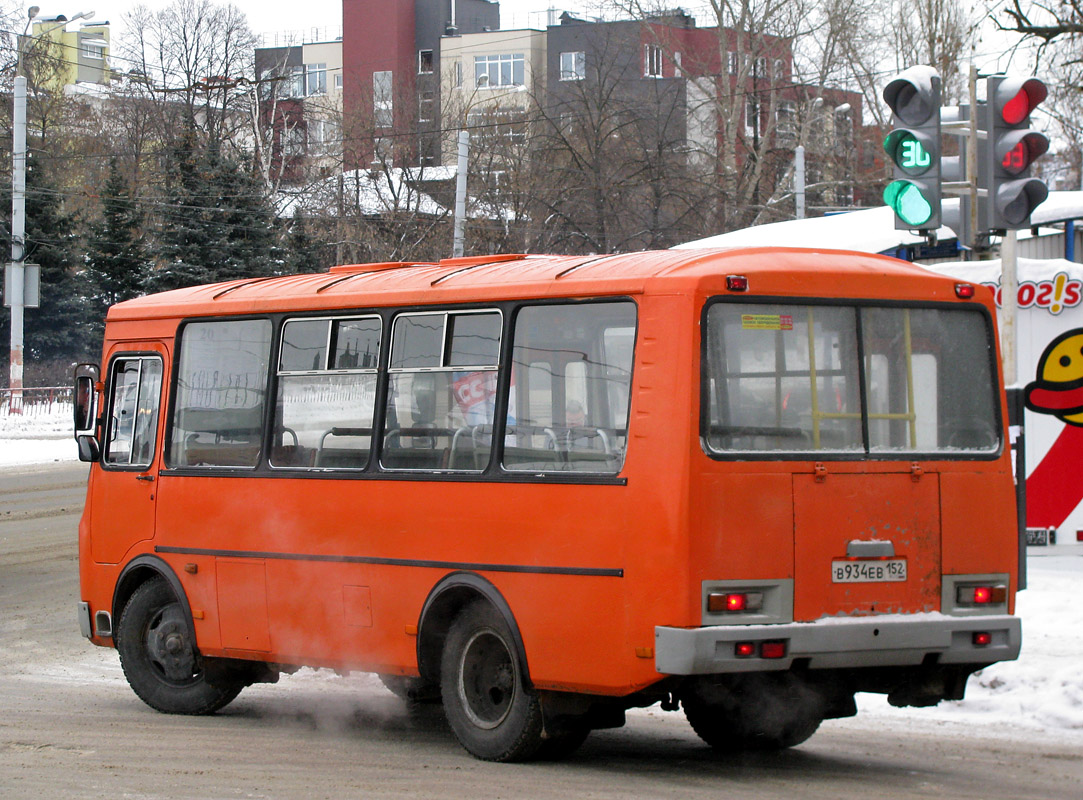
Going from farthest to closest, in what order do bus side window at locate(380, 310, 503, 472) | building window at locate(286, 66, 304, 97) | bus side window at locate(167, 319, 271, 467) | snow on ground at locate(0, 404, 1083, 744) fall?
building window at locate(286, 66, 304, 97) → bus side window at locate(167, 319, 271, 467) → snow on ground at locate(0, 404, 1083, 744) → bus side window at locate(380, 310, 503, 472)

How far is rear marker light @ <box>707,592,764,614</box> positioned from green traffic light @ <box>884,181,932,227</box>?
4267mm

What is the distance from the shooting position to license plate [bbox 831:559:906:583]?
7.04 m

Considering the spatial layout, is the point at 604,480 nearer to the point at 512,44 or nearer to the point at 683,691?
the point at 683,691

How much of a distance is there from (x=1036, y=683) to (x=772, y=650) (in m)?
3.25

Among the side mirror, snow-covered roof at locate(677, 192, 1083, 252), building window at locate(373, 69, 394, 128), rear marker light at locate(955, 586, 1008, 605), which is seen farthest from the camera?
building window at locate(373, 69, 394, 128)

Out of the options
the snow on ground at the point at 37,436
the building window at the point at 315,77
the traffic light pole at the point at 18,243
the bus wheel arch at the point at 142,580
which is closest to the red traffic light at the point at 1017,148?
the bus wheel arch at the point at 142,580

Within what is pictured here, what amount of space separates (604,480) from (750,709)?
165 centimetres


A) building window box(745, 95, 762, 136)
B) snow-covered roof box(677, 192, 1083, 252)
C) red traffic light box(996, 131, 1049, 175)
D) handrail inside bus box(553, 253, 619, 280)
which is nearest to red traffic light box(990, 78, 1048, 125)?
red traffic light box(996, 131, 1049, 175)

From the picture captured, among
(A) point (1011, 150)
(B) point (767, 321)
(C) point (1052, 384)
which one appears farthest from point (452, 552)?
(C) point (1052, 384)

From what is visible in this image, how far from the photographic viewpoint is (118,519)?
33.2ft

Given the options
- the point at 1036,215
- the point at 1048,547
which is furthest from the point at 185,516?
the point at 1036,215

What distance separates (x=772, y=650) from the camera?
6.79 meters

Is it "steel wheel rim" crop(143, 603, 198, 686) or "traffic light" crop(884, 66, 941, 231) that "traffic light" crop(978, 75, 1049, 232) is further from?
"steel wheel rim" crop(143, 603, 198, 686)

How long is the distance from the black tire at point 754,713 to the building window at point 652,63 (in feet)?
188
